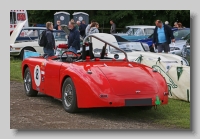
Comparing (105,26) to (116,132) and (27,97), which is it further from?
(116,132)

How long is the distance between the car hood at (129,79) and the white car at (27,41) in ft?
37.6

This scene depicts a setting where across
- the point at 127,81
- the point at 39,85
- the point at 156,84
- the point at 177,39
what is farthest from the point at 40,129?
the point at 177,39

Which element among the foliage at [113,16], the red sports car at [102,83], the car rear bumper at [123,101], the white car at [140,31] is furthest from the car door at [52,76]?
the foliage at [113,16]

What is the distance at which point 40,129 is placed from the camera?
7188 millimetres

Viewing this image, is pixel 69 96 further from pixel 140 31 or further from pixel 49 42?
pixel 140 31

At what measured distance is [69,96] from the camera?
27.8 feet

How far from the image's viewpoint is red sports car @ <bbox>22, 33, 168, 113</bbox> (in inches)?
306

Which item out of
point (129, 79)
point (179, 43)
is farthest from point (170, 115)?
point (179, 43)

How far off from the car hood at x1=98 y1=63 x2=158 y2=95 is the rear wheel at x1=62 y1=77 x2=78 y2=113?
2.02ft

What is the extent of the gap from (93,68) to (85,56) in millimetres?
905

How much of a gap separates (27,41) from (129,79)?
1286 cm

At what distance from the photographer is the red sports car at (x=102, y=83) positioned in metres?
7.76

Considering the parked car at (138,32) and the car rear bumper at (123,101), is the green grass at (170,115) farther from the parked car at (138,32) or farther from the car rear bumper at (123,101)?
the parked car at (138,32)

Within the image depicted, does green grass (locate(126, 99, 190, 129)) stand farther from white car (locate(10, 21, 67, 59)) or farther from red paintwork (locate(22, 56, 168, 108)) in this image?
white car (locate(10, 21, 67, 59))
